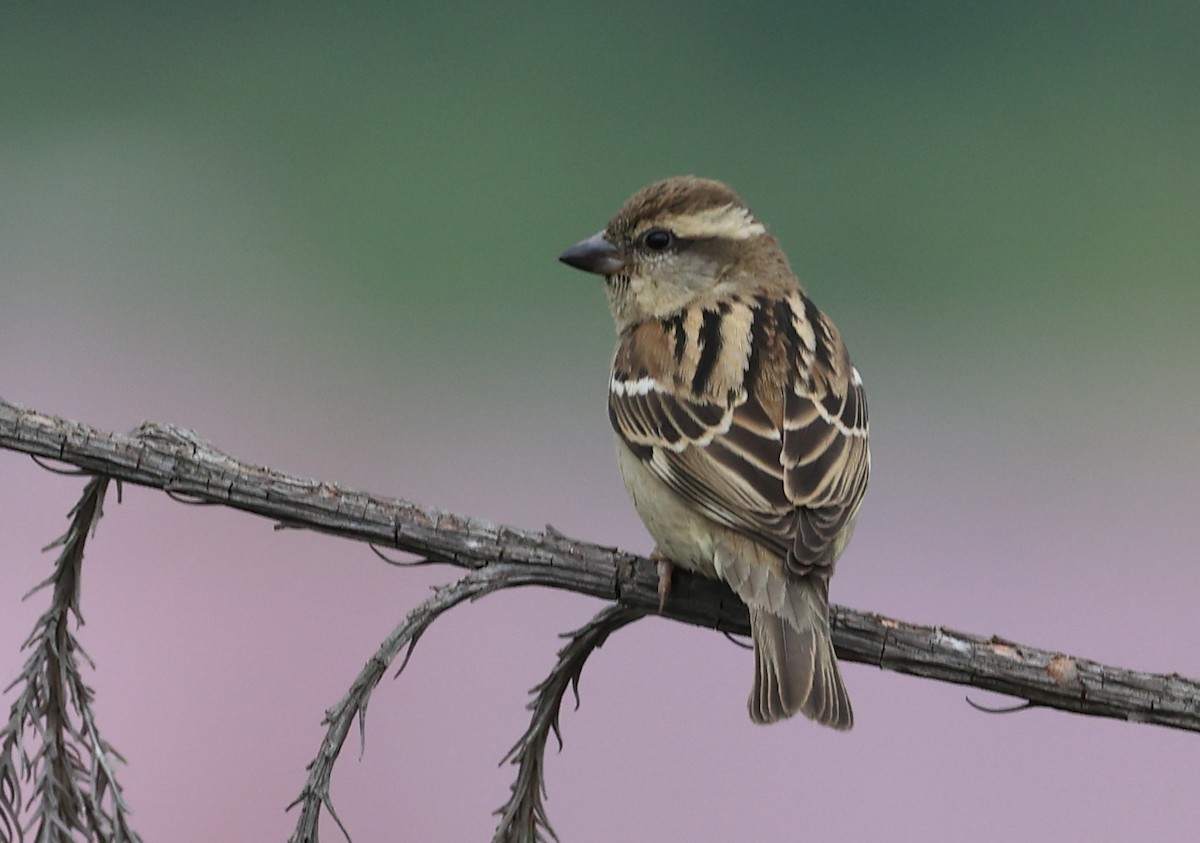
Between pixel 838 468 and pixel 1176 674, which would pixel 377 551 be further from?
pixel 1176 674

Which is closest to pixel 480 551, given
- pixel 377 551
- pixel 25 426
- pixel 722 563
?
pixel 377 551

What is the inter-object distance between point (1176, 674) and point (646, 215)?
1.17 meters

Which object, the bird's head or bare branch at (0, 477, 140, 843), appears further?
the bird's head

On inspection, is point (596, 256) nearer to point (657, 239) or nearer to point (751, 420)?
point (657, 239)

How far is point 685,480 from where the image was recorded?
5.97 feet

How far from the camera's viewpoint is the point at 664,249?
2.28m

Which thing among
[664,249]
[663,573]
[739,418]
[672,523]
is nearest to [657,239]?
[664,249]

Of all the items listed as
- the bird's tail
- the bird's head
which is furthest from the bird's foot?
the bird's head

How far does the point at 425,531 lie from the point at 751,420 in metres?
0.60

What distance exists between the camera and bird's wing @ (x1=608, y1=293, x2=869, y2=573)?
175 cm

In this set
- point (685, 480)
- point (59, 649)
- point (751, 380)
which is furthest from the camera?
point (751, 380)

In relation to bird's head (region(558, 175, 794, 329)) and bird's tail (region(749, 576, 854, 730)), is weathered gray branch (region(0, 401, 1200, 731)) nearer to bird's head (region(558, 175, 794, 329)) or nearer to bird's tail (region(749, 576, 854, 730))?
bird's tail (region(749, 576, 854, 730))

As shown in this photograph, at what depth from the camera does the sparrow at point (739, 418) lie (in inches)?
65.2

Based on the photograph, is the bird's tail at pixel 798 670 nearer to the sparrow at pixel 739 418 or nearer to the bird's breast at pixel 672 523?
the sparrow at pixel 739 418
